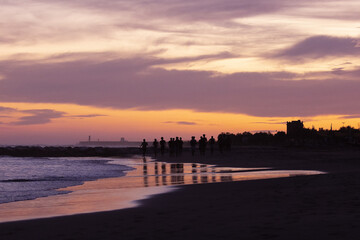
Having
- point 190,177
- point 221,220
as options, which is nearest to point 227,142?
point 190,177

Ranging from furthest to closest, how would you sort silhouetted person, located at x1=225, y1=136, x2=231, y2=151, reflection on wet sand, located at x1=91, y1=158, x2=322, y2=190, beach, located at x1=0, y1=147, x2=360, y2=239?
silhouetted person, located at x1=225, y1=136, x2=231, y2=151 → reflection on wet sand, located at x1=91, y1=158, x2=322, y2=190 → beach, located at x1=0, y1=147, x2=360, y2=239

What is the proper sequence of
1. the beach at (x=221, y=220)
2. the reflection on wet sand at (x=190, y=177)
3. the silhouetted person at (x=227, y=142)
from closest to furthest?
the beach at (x=221, y=220), the reflection on wet sand at (x=190, y=177), the silhouetted person at (x=227, y=142)

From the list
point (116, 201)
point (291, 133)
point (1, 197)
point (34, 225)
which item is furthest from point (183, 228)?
point (291, 133)

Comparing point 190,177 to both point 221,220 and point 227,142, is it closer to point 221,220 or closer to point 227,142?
point 221,220

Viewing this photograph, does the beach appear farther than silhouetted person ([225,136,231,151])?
No

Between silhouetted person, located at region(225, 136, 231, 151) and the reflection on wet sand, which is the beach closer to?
the reflection on wet sand

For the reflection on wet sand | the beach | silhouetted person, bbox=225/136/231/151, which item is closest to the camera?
the beach

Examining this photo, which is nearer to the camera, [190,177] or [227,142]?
[190,177]

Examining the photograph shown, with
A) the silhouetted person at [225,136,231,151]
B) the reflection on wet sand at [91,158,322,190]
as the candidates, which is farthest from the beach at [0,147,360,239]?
the silhouetted person at [225,136,231,151]

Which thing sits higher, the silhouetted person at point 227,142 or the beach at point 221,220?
the silhouetted person at point 227,142

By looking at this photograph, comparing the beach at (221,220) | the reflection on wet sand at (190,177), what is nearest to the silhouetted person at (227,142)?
the reflection on wet sand at (190,177)

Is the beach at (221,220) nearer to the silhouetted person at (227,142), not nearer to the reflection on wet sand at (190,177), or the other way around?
the reflection on wet sand at (190,177)

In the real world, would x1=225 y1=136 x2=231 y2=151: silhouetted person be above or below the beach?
above

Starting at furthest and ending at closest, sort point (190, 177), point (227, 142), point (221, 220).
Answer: point (227, 142) → point (190, 177) → point (221, 220)
